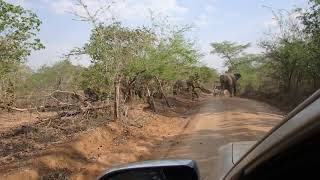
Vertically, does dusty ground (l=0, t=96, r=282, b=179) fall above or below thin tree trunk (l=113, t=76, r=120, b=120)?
below

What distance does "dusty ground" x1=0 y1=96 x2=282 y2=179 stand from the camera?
10.7 meters

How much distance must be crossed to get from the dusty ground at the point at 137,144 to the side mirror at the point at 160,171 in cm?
537

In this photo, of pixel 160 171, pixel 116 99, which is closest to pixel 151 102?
pixel 116 99

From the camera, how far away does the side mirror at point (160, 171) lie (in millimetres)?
2036

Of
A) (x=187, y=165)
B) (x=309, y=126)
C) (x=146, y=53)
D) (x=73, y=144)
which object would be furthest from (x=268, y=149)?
(x=146, y=53)

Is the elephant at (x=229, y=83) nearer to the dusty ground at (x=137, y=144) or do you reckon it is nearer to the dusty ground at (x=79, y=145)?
the dusty ground at (x=137, y=144)

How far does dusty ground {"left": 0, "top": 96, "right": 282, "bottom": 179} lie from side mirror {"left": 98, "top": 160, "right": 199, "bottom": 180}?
5366mm

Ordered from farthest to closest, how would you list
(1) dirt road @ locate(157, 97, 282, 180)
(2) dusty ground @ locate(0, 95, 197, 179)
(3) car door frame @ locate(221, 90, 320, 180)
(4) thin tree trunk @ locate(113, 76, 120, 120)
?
1. (4) thin tree trunk @ locate(113, 76, 120, 120)
2. (1) dirt road @ locate(157, 97, 282, 180)
3. (2) dusty ground @ locate(0, 95, 197, 179)
4. (3) car door frame @ locate(221, 90, 320, 180)

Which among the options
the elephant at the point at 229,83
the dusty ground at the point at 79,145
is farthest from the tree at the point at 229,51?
the dusty ground at the point at 79,145

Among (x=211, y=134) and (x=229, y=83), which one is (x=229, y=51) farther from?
(x=211, y=134)

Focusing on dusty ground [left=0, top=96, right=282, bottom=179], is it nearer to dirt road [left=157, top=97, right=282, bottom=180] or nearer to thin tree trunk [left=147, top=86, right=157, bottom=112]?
dirt road [left=157, top=97, right=282, bottom=180]

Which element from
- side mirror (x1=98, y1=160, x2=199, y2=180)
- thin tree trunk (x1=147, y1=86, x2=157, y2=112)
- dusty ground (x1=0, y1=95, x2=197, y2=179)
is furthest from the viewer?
thin tree trunk (x1=147, y1=86, x2=157, y2=112)

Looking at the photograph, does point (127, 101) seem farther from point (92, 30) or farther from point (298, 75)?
point (298, 75)

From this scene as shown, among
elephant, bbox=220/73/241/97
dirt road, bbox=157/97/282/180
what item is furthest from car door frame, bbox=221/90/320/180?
elephant, bbox=220/73/241/97
